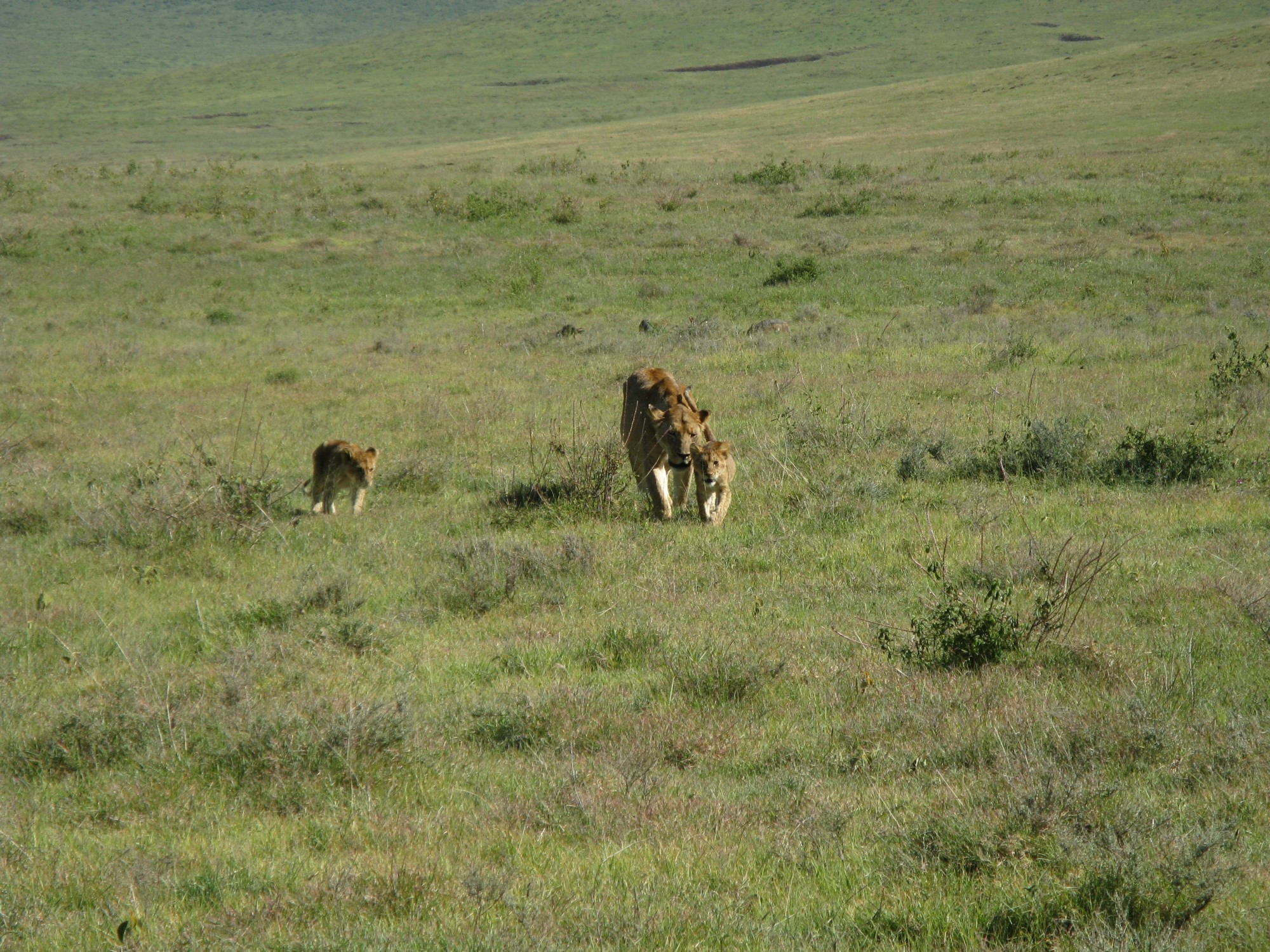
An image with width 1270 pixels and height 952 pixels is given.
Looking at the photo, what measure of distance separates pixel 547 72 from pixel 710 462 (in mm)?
132986

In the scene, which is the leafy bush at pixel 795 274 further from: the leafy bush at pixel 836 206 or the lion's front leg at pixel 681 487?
the lion's front leg at pixel 681 487

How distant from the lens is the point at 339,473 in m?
10.3

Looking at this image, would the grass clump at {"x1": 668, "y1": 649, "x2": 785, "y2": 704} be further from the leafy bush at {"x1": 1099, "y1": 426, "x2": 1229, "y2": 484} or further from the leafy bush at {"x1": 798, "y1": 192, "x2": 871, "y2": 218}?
the leafy bush at {"x1": 798, "y1": 192, "x2": 871, "y2": 218}

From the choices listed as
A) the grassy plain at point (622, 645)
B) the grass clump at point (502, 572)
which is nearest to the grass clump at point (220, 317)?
the grassy plain at point (622, 645)

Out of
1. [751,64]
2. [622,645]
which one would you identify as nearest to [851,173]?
[622,645]

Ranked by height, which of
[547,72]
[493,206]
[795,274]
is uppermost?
[547,72]

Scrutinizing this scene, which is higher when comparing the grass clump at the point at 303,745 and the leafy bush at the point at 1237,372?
the leafy bush at the point at 1237,372

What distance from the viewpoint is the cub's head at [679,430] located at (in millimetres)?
9312

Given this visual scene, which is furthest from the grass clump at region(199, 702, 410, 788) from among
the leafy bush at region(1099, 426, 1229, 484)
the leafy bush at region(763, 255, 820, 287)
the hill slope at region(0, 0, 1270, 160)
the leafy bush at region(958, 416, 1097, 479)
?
the hill slope at region(0, 0, 1270, 160)

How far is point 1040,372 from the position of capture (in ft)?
49.3

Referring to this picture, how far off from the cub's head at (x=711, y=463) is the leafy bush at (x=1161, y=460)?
11.8 feet

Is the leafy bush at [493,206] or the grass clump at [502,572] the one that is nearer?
the grass clump at [502,572]

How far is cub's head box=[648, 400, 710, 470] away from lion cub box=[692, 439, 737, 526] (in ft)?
0.30

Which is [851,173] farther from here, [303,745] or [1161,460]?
[303,745]
